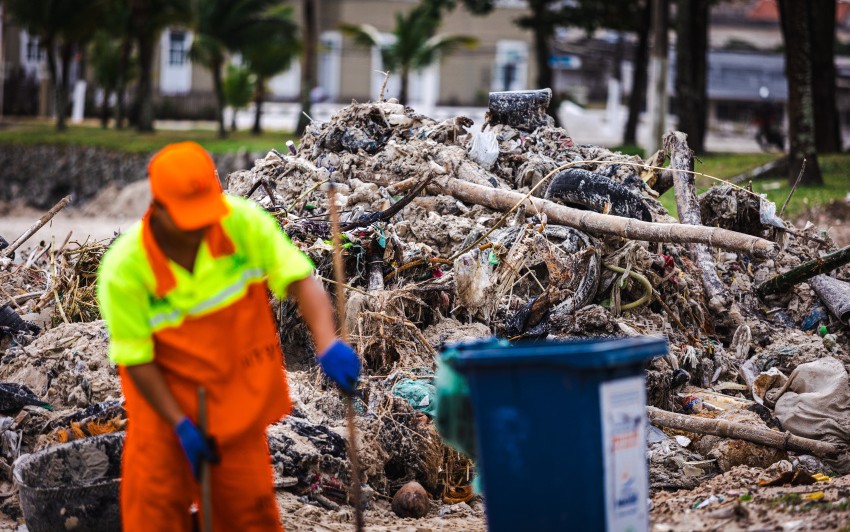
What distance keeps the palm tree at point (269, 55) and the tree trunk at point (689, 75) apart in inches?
417

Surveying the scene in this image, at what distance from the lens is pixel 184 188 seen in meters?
3.21

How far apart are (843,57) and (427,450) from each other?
39.8 metres

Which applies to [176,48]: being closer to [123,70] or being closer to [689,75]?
[123,70]

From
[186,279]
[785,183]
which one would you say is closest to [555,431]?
[186,279]

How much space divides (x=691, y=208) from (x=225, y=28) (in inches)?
799

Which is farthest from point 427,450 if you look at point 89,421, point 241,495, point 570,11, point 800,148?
point 570,11

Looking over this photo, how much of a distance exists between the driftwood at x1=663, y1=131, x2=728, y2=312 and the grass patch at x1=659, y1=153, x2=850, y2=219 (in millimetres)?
525

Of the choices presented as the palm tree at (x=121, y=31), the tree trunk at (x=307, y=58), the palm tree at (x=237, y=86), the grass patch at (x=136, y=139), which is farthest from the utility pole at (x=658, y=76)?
the palm tree at (x=121, y=31)

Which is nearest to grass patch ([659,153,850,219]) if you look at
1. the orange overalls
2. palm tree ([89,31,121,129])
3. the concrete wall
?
the orange overalls

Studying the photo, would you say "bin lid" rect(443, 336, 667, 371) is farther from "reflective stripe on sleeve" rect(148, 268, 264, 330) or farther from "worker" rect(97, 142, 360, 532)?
"reflective stripe on sleeve" rect(148, 268, 264, 330)

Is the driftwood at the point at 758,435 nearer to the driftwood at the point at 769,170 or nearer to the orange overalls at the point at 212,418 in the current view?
the orange overalls at the point at 212,418

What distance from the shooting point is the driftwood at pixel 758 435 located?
5625 millimetres

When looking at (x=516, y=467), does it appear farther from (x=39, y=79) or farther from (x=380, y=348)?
(x=39, y=79)

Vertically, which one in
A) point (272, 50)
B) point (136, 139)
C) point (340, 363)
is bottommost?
point (340, 363)
